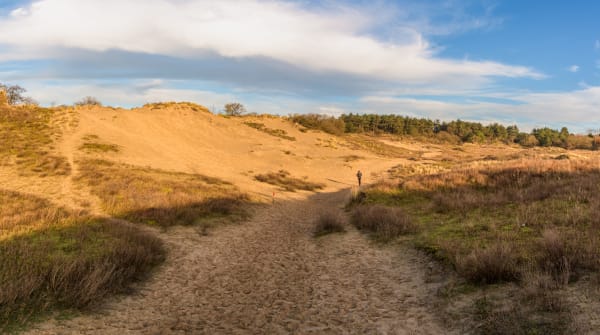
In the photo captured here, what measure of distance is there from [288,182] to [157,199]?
17916 millimetres

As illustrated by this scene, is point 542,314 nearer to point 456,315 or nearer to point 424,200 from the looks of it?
point 456,315

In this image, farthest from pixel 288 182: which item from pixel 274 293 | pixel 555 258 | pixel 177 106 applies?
pixel 177 106

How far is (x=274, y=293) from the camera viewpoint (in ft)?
29.0

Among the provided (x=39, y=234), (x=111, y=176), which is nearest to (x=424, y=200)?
(x=39, y=234)

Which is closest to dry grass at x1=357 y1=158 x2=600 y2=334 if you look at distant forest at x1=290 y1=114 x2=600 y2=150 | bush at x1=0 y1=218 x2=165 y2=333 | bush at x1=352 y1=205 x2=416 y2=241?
bush at x1=352 y1=205 x2=416 y2=241

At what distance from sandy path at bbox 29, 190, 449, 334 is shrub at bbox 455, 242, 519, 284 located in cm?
92

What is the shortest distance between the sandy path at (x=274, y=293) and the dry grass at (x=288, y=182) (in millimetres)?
18896

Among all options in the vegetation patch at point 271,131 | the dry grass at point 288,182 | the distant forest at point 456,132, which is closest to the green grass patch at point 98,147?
the dry grass at point 288,182

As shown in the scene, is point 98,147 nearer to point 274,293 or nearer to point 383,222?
point 383,222

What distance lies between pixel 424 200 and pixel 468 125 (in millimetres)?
145948

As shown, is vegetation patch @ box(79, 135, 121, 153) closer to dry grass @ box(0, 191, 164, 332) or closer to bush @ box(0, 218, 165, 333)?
dry grass @ box(0, 191, 164, 332)

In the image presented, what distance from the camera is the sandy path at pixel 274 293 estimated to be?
22.4ft

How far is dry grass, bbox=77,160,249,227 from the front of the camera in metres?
15.9

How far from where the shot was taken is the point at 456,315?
21.2 feet
